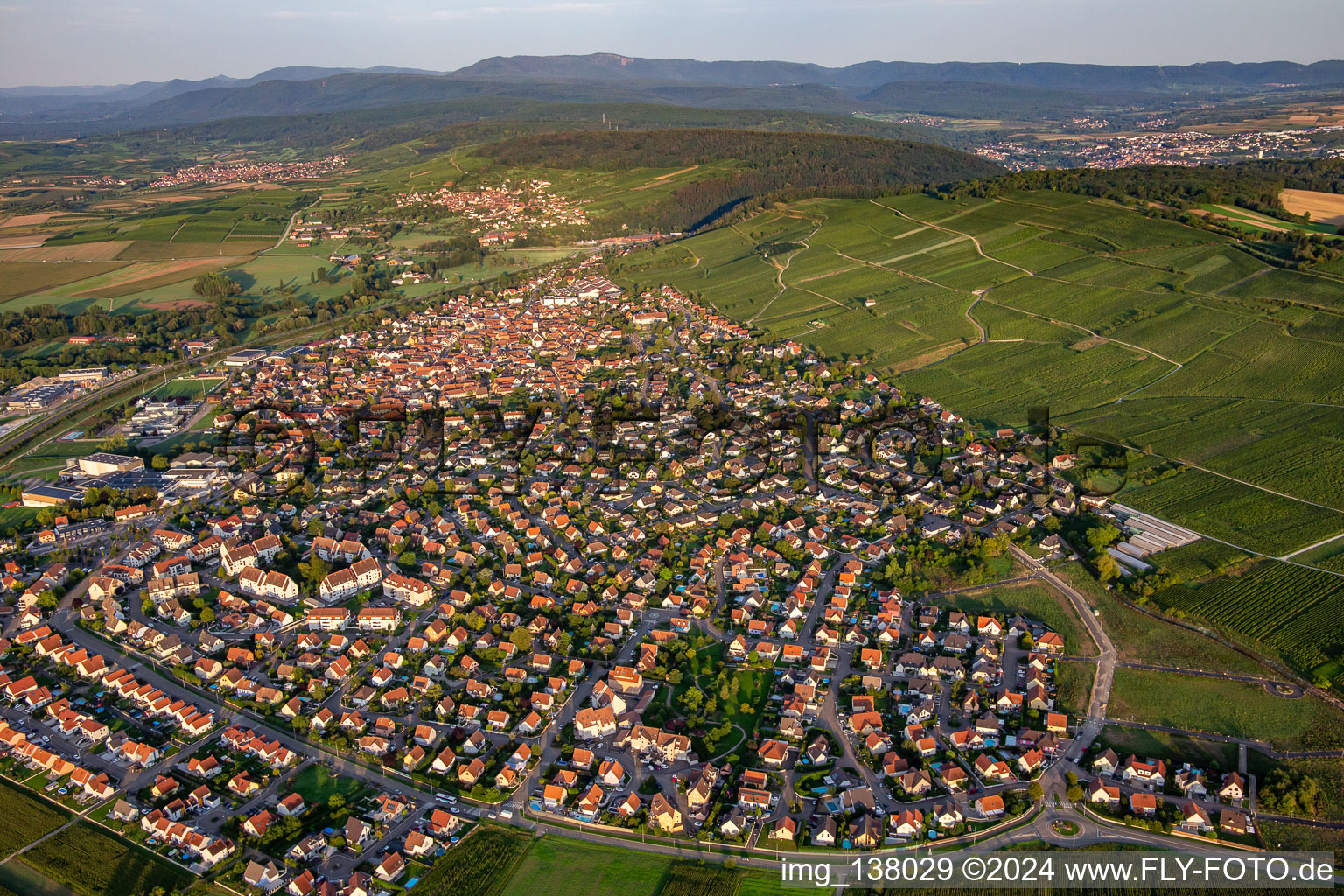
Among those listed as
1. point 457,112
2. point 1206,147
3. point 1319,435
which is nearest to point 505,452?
point 1319,435

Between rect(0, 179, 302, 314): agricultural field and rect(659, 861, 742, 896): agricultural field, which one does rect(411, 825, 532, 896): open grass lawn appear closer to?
rect(659, 861, 742, 896): agricultural field

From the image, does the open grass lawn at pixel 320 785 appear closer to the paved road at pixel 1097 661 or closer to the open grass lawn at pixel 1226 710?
the paved road at pixel 1097 661

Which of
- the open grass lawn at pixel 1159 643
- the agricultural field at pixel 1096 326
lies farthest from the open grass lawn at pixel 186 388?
the open grass lawn at pixel 1159 643

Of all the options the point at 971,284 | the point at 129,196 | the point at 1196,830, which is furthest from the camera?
the point at 129,196

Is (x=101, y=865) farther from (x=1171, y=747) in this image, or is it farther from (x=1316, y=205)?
(x=1316, y=205)

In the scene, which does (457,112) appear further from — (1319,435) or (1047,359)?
(1319,435)
